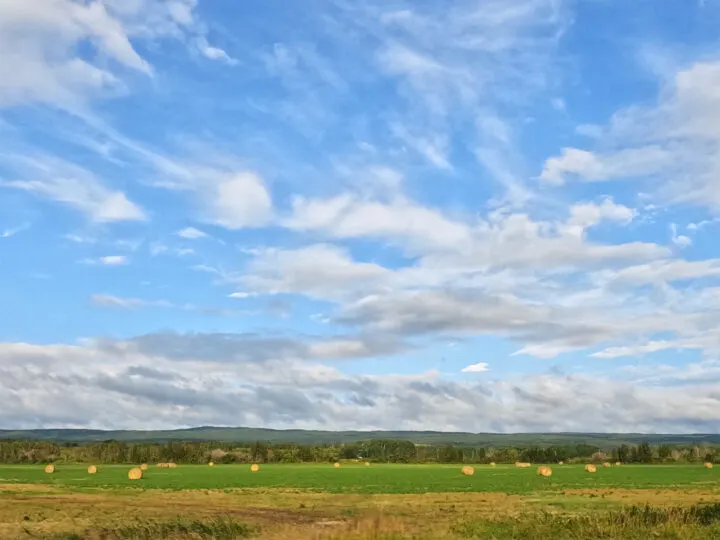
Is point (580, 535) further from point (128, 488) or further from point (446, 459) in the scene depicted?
point (446, 459)

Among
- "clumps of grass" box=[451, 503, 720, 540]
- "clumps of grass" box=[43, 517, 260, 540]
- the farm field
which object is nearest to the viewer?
"clumps of grass" box=[451, 503, 720, 540]

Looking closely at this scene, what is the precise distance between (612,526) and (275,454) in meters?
105

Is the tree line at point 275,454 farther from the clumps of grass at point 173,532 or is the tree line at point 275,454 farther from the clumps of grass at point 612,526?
the clumps of grass at point 612,526

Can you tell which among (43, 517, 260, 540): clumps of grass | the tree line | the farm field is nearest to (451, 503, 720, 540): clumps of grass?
the farm field

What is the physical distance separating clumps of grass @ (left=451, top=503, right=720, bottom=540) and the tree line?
96349mm

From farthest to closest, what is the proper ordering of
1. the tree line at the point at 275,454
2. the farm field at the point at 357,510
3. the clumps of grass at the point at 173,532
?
the tree line at the point at 275,454
the clumps of grass at the point at 173,532
the farm field at the point at 357,510

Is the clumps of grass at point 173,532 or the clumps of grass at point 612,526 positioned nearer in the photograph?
the clumps of grass at point 612,526

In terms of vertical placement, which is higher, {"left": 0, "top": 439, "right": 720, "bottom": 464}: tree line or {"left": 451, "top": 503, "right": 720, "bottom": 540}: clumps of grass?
{"left": 0, "top": 439, "right": 720, "bottom": 464}: tree line

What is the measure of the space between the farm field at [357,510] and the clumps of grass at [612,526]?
0.05 metres

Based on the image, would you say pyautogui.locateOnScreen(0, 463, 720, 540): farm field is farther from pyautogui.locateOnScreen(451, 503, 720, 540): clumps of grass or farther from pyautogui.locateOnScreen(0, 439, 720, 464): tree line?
pyautogui.locateOnScreen(0, 439, 720, 464): tree line

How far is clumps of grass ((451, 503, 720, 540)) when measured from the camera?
22219 millimetres

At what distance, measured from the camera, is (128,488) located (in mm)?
51656

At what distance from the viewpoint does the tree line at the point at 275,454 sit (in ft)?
391

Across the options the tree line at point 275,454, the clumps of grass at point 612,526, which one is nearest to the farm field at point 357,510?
the clumps of grass at point 612,526
